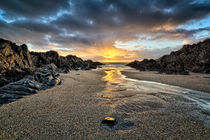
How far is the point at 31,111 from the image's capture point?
11.2ft

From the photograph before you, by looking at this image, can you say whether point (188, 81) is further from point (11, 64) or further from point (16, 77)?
point (11, 64)

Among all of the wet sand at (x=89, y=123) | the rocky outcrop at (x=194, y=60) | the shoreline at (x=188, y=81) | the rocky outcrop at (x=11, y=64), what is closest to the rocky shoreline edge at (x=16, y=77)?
the rocky outcrop at (x=11, y=64)

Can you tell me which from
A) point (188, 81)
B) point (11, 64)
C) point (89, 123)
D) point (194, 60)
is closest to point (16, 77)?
point (11, 64)

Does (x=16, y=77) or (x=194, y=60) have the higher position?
(x=194, y=60)

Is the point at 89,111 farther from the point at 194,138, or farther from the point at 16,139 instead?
the point at 194,138

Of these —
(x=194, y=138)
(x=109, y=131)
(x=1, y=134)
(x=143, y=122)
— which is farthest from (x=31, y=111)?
(x=194, y=138)

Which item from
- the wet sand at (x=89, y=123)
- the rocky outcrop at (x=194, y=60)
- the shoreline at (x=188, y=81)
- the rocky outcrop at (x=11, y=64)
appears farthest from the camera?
the rocky outcrop at (x=194, y=60)

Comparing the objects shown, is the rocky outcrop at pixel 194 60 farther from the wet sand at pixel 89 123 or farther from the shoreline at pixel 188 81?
the wet sand at pixel 89 123

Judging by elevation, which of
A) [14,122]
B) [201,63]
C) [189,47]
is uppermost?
[189,47]

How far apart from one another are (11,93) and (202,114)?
29.3 ft

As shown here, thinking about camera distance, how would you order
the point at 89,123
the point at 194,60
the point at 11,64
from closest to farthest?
1. the point at 89,123
2. the point at 11,64
3. the point at 194,60

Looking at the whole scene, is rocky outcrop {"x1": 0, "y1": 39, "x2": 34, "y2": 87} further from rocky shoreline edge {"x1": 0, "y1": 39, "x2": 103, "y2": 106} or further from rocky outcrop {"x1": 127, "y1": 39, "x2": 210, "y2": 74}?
rocky outcrop {"x1": 127, "y1": 39, "x2": 210, "y2": 74}

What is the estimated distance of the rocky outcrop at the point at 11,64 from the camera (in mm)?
6020

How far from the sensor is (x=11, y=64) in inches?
261
